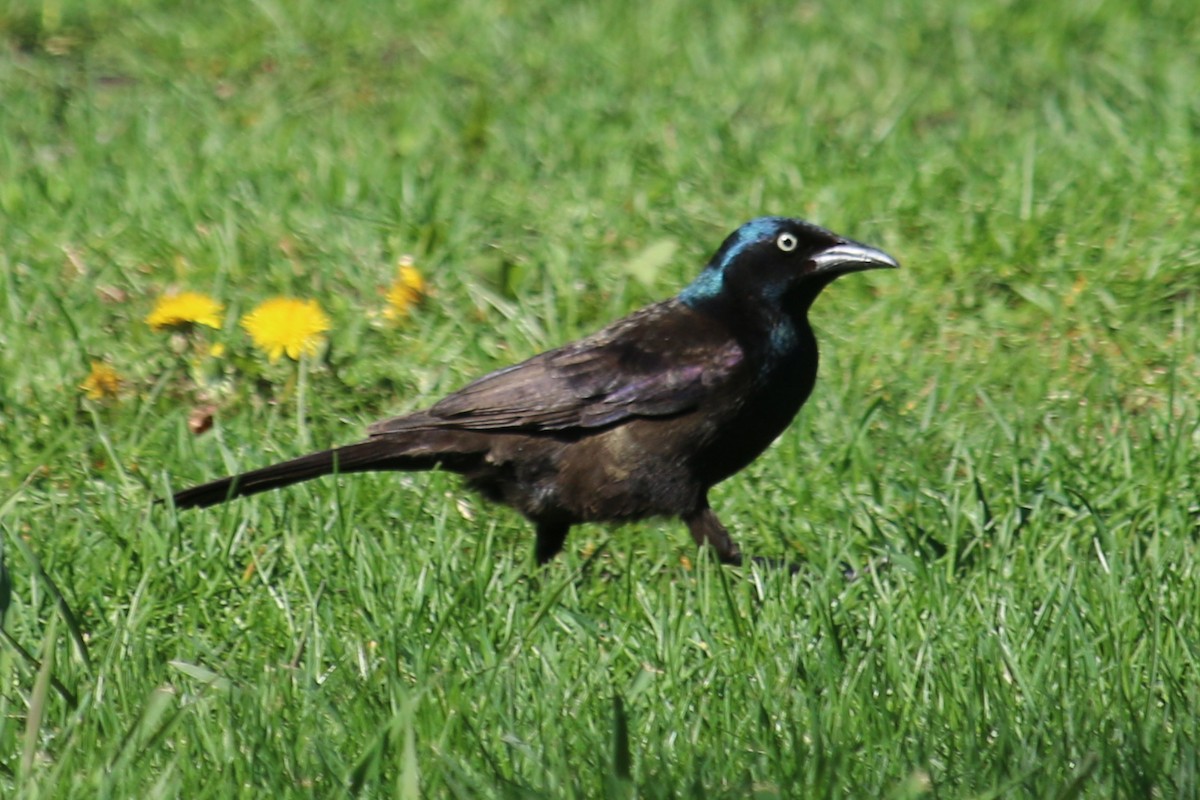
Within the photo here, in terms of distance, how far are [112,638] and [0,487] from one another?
4.06ft

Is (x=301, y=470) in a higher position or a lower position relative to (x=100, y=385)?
lower

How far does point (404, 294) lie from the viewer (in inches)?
217

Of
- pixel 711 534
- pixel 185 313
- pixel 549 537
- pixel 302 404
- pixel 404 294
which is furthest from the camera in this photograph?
pixel 404 294

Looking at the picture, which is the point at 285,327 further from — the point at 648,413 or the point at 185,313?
the point at 648,413

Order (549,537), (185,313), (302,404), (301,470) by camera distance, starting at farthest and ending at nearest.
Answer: (185,313), (302,404), (549,537), (301,470)

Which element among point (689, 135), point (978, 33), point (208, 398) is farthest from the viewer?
point (978, 33)

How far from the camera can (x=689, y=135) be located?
6.69 m

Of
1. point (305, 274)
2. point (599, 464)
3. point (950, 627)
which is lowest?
point (950, 627)

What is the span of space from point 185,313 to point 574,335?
47.7 inches

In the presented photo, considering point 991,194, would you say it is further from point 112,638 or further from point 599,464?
point 112,638

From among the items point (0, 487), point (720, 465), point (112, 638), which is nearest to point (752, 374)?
point (720, 465)

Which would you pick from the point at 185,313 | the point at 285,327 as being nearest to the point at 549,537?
the point at 285,327

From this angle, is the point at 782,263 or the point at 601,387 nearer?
the point at 601,387

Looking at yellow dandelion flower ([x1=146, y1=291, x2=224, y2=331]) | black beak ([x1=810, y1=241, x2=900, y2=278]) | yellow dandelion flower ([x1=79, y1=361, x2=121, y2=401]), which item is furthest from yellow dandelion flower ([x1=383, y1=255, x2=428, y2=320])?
black beak ([x1=810, y1=241, x2=900, y2=278])
